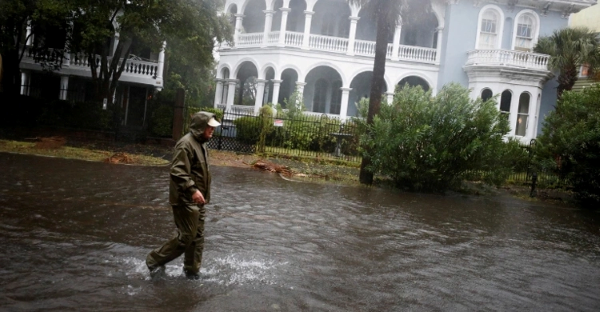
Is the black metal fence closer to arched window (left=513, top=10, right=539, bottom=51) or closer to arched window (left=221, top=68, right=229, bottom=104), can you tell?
arched window (left=221, top=68, right=229, bottom=104)

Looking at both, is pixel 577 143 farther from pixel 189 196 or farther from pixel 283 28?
pixel 283 28

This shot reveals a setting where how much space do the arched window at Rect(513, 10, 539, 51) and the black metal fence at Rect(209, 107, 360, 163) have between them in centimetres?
1208

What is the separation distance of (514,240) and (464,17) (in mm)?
20703

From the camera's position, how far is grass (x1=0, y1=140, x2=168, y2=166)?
15031 millimetres

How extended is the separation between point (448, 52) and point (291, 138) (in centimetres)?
1094

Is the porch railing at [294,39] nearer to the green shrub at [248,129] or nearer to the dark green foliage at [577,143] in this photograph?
the green shrub at [248,129]

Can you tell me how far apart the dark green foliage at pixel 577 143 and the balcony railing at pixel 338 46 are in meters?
12.9

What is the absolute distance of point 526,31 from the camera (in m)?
27.2

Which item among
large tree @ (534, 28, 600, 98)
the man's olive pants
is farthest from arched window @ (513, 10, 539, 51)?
the man's olive pants

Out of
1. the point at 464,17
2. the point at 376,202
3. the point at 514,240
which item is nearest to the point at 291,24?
the point at 464,17

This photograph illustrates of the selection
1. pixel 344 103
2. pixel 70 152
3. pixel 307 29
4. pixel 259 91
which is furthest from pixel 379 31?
pixel 259 91

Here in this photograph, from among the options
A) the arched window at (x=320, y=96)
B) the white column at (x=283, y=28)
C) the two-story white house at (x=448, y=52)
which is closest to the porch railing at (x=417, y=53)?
the two-story white house at (x=448, y=52)

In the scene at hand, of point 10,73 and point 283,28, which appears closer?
point 10,73

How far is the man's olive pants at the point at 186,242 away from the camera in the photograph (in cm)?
507
